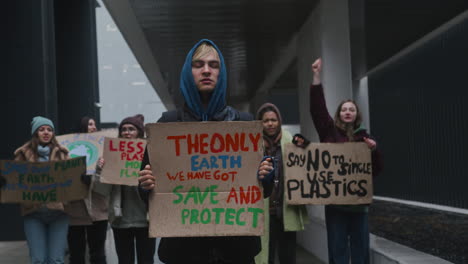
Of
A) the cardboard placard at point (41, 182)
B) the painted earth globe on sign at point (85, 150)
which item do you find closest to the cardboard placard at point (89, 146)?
the painted earth globe on sign at point (85, 150)

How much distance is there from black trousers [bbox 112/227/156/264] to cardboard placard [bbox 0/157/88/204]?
23.5 inches

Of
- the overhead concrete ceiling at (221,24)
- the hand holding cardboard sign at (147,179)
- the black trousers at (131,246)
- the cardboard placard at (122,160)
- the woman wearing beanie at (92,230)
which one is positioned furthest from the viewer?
the overhead concrete ceiling at (221,24)

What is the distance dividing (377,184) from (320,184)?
1664 cm

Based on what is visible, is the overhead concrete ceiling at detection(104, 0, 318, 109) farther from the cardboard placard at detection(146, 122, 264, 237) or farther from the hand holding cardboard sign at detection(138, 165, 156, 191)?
the hand holding cardboard sign at detection(138, 165, 156, 191)

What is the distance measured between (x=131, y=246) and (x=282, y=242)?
4.64 ft

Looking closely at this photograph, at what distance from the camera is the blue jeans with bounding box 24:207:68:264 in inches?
211

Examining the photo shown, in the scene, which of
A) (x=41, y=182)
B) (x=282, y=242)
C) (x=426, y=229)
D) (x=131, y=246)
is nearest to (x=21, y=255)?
(x=41, y=182)

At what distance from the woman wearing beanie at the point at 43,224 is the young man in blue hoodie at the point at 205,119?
9.36ft

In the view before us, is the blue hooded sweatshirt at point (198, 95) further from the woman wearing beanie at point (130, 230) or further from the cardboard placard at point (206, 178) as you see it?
the woman wearing beanie at point (130, 230)

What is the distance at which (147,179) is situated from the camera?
2789 mm

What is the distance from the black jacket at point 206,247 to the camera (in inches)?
111

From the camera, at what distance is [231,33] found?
1172 centimetres

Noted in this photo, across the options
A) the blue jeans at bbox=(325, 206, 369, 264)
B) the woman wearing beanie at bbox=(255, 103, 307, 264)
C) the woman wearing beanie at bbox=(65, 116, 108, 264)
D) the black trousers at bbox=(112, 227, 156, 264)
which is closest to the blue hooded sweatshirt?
the blue jeans at bbox=(325, 206, 369, 264)

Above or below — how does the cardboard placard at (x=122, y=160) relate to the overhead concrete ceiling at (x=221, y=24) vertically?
below
